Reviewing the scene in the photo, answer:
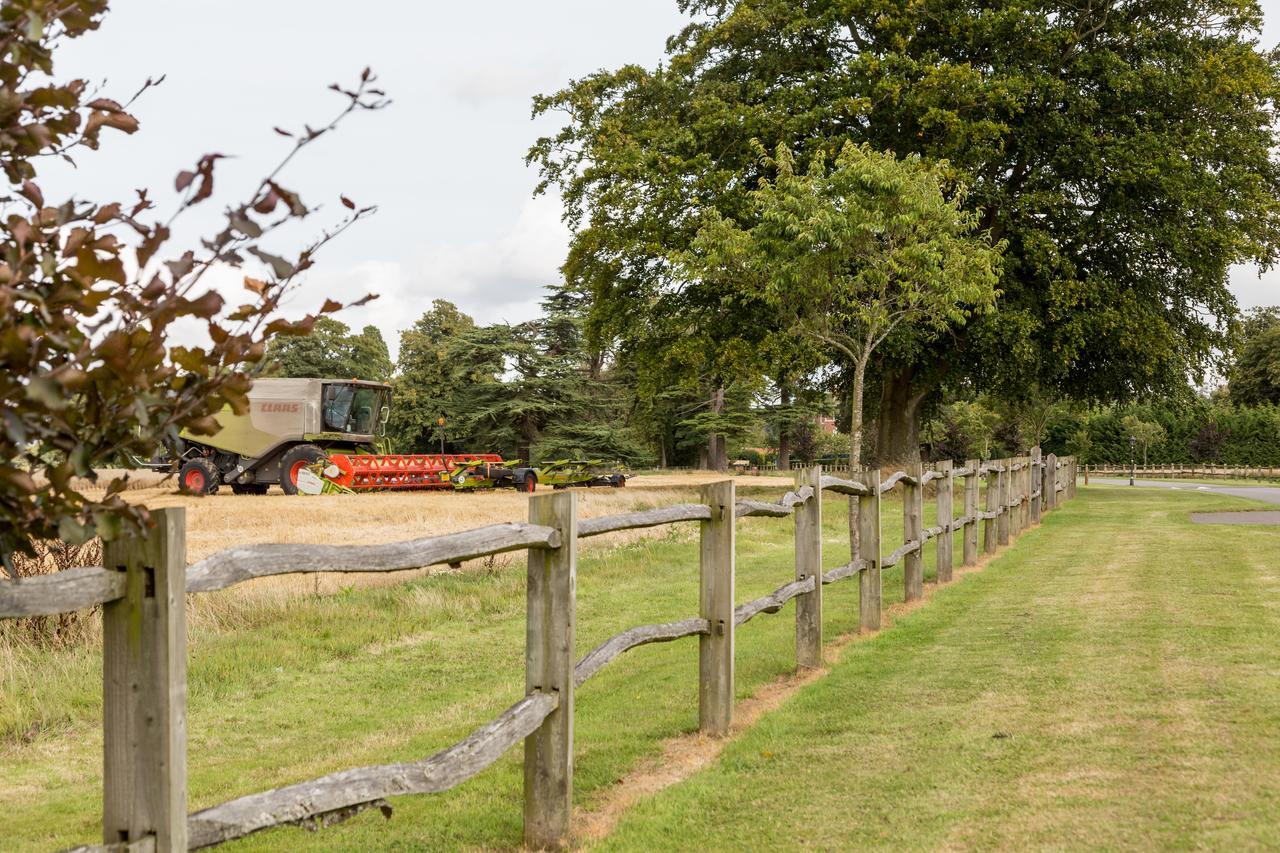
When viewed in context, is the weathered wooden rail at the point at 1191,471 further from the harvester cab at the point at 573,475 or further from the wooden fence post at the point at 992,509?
the wooden fence post at the point at 992,509

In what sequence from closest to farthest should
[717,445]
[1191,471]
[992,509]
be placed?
[992,509] < [1191,471] < [717,445]

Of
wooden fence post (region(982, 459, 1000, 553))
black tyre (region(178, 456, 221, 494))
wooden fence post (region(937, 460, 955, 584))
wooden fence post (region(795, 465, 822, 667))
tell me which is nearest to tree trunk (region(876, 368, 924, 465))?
wooden fence post (region(982, 459, 1000, 553))

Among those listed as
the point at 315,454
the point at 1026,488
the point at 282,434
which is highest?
the point at 282,434

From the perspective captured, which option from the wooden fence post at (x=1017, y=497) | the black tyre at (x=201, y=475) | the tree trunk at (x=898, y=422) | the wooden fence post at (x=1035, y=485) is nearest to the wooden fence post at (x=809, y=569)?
the wooden fence post at (x=1017, y=497)

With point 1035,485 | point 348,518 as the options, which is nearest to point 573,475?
point 348,518

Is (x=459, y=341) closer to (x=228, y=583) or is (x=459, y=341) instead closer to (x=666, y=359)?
(x=666, y=359)

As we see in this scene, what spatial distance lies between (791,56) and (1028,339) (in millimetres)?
8663

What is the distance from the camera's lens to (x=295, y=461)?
2925 cm

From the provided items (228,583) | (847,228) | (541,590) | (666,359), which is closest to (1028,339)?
(666,359)

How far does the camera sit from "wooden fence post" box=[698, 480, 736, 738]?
6.06 m

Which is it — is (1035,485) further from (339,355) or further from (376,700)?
(339,355)

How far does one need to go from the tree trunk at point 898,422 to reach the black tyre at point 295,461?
48.9 ft

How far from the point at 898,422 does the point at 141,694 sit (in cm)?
2725

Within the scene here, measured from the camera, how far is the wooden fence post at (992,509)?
51.7ft
